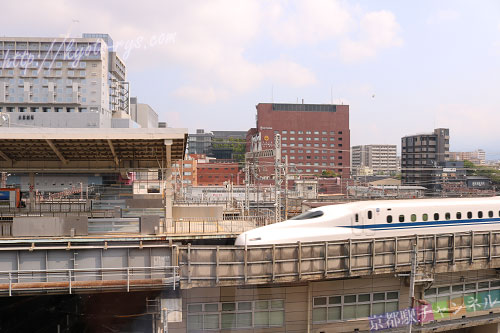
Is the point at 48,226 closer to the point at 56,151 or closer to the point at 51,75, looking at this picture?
the point at 56,151

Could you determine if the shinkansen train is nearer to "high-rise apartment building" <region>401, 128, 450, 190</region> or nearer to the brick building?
the brick building

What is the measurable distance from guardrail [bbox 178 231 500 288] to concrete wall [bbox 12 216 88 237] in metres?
7.77

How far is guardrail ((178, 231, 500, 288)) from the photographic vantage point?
59.1ft

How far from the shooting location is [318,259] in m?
18.7

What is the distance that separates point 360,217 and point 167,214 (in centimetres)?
1193

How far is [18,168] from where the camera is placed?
28.7 meters

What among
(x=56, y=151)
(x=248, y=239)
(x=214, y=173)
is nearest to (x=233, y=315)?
(x=248, y=239)

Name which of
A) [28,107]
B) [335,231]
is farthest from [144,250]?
[28,107]

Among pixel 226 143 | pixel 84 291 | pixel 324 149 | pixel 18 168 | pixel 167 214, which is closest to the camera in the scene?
pixel 84 291

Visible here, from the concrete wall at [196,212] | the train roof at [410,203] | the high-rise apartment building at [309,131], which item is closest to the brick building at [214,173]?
the high-rise apartment building at [309,131]

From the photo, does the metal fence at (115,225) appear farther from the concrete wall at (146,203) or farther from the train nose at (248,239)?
the concrete wall at (146,203)

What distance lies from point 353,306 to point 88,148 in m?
19.3

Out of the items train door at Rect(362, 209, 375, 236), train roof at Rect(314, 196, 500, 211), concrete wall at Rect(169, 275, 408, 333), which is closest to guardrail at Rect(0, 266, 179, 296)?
concrete wall at Rect(169, 275, 408, 333)

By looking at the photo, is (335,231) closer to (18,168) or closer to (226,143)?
(18,168)
